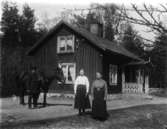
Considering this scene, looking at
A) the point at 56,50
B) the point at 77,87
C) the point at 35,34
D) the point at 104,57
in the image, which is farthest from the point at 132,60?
A: the point at 35,34

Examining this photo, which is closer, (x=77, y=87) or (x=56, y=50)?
(x=77, y=87)

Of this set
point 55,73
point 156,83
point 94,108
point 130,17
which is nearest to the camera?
point 130,17

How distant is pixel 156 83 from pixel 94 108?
31218 millimetres

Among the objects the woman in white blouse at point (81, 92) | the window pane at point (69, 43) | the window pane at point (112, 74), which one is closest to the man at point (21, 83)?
the woman in white blouse at point (81, 92)

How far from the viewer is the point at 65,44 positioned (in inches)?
858

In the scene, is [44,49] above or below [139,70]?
above

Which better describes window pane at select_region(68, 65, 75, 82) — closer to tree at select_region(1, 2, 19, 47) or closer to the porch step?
the porch step

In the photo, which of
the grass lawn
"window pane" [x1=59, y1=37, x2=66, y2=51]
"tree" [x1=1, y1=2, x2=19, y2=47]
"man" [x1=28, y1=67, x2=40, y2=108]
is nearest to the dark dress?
the grass lawn

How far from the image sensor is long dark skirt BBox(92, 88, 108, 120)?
1026 cm

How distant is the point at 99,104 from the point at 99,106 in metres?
0.08

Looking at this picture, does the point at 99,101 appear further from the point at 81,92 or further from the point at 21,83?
the point at 21,83

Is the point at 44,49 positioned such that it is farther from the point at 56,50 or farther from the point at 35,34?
the point at 35,34

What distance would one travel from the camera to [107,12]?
9.75 ft

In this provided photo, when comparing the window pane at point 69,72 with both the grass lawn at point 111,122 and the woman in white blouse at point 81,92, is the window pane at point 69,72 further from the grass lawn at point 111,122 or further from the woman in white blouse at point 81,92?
the woman in white blouse at point 81,92
